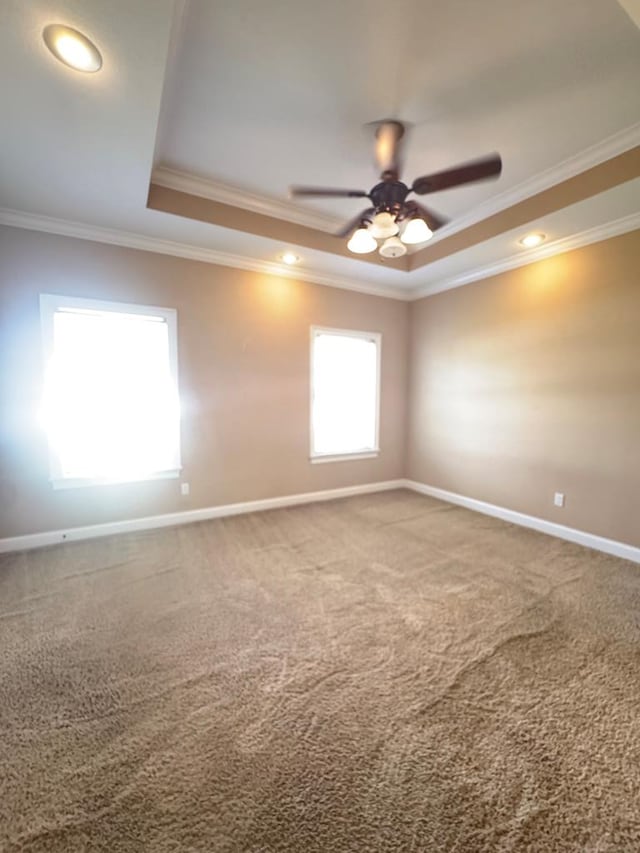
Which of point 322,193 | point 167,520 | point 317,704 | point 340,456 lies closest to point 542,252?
point 322,193

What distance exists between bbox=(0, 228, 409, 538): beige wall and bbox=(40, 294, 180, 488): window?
0.10 m

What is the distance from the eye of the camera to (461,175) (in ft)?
6.78

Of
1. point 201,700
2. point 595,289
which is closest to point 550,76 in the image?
point 595,289

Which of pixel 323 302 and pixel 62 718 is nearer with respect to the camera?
pixel 62 718

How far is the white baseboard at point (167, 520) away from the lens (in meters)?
3.11

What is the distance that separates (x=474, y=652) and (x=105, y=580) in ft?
8.10

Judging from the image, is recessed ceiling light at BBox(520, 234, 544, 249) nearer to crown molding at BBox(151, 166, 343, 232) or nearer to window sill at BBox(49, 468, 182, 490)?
crown molding at BBox(151, 166, 343, 232)

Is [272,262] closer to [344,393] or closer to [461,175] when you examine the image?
[344,393]

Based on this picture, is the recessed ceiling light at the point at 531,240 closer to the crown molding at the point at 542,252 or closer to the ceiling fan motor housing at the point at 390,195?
the crown molding at the point at 542,252

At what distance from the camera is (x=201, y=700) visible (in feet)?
5.26

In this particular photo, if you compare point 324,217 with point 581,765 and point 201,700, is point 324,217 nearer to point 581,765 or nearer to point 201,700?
point 201,700

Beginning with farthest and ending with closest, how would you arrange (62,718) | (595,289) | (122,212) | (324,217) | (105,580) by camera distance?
1. (324,217)
2. (595,289)
3. (122,212)
4. (105,580)
5. (62,718)

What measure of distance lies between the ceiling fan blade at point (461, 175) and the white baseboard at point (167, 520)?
3297 mm

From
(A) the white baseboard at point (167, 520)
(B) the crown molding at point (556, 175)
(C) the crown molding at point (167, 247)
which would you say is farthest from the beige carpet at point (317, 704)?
(B) the crown molding at point (556, 175)
